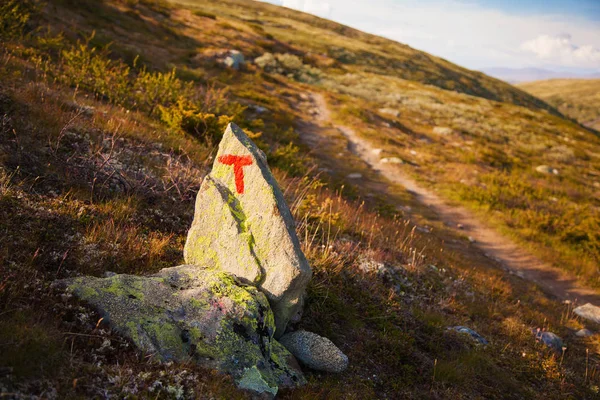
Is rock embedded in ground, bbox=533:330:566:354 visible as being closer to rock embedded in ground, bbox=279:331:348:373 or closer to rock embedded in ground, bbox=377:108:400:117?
rock embedded in ground, bbox=279:331:348:373

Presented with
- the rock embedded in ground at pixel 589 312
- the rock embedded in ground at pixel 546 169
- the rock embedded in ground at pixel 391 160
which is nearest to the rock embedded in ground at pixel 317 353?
the rock embedded in ground at pixel 589 312

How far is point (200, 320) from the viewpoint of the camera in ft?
11.3

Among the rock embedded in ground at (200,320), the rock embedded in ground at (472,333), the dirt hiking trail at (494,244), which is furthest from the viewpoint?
the dirt hiking trail at (494,244)

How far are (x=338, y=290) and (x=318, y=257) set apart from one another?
0.62 m

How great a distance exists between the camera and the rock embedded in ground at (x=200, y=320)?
3156 millimetres

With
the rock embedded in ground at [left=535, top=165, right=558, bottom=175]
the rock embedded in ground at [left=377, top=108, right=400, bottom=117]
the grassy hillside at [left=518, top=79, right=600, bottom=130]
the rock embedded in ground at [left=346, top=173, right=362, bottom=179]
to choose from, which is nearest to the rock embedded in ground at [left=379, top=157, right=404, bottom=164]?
the rock embedded in ground at [left=346, top=173, right=362, bottom=179]

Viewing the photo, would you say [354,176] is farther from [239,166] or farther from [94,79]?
[239,166]

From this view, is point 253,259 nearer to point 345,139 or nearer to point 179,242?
point 179,242

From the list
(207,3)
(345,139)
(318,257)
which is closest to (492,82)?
(207,3)

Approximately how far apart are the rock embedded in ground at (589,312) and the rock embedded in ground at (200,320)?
365 inches

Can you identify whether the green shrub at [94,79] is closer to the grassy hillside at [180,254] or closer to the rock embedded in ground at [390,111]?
the grassy hillside at [180,254]

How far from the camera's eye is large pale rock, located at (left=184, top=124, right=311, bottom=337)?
4.00m

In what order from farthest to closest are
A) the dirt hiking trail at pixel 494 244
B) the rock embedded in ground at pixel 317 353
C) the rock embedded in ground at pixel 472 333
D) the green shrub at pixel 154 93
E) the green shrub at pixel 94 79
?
1. the green shrub at pixel 154 93
2. the dirt hiking trail at pixel 494 244
3. the green shrub at pixel 94 79
4. the rock embedded in ground at pixel 472 333
5. the rock embedded in ground at pixel 317 353

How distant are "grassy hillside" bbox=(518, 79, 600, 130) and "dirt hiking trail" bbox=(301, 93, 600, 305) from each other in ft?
463
